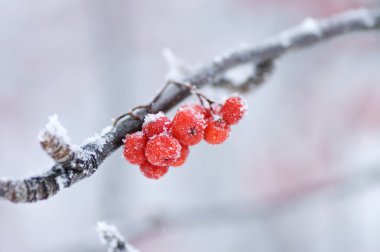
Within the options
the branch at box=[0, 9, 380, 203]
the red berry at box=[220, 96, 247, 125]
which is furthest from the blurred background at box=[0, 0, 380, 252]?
the red berry at box=[220, 96, 247, 125]

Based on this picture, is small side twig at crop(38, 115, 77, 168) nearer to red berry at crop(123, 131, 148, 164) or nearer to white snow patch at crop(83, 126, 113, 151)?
white snow patch at crop(83, 126, 113, 151)

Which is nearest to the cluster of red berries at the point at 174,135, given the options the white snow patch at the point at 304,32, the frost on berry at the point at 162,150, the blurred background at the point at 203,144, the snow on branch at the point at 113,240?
the frost on berry at the point at 162,150

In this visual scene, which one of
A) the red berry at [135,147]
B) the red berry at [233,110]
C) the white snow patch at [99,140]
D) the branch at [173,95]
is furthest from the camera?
the red berry at [233,110]

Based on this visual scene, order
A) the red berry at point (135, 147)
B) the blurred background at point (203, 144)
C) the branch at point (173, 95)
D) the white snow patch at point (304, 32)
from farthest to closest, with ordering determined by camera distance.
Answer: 1. the blurred background at point (203, 144)
2. the white snow patch at point (304, 32)
3. the red berry at point (135, 147)
4. the branch at point (173, 95)

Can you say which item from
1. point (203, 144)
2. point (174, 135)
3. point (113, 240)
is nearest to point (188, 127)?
point (174, 135)

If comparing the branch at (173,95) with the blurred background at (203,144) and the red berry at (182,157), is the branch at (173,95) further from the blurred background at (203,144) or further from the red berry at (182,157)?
the blurred background at (203,144)

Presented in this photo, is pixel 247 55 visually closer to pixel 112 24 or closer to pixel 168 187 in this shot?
pixel 112 24

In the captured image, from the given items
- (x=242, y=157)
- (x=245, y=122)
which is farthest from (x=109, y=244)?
(x=245, y=122)
